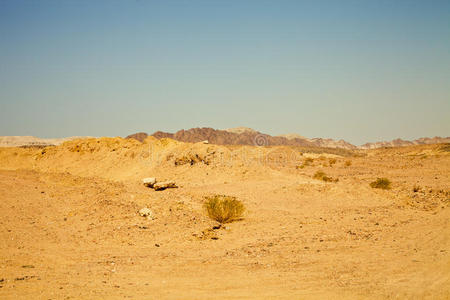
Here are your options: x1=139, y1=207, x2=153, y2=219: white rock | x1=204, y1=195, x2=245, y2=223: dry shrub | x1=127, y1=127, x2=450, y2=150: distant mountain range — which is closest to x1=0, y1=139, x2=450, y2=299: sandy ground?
x1=139, y1=207, x2=153, y2=219: white rock

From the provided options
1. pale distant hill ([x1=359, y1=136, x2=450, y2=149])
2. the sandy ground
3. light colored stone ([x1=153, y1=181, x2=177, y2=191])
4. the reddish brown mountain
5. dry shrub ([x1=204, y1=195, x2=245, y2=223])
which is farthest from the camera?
pale distant hill ([x1=359, y1=136, x2=450, y2=149])

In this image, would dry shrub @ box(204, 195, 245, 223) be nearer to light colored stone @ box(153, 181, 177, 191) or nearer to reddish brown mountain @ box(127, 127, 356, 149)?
light colored stone @ box(153, 181, 177, 191)

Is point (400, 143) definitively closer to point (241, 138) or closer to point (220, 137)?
point (241, 138)

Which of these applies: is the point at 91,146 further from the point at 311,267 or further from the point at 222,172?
the point at 311,267

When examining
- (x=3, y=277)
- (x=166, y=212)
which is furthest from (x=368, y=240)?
(x=3, y=277)

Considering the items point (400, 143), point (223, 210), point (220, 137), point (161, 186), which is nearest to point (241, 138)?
point (220, 137)

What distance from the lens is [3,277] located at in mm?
7070

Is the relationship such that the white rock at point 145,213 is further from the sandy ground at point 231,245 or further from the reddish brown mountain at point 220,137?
the reddish brown mountain at point 220,137

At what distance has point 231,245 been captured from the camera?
10.0 metres

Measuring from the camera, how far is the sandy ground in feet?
21.4

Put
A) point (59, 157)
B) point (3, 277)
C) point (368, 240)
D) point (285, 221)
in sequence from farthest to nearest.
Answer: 1. point (59, 157)
2. point (285, 221)
3. point (368, 240)
4. point (3, 277)

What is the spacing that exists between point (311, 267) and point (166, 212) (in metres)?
6.55

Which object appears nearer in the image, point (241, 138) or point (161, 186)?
point (161, 186)

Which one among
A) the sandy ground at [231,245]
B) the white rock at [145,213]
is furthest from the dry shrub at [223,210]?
the white rock at [145,213]
